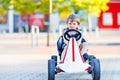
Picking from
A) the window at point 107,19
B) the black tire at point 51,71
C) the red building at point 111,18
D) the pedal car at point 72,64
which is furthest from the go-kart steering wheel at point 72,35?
the window at point 107,19

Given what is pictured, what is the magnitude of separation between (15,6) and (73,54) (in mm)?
32656

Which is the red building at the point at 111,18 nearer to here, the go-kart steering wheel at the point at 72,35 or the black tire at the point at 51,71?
the go-kart steering wheel at the point at 72,35

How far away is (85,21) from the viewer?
58.8m

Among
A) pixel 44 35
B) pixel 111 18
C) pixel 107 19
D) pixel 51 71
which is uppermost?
pixel 111 18

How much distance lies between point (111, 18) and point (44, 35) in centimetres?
1226

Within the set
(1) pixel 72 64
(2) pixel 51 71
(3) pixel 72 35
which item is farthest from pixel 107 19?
(1) pixel 72 64

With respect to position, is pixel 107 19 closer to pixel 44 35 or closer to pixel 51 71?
pixel 44 35

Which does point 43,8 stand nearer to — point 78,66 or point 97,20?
point 97,20

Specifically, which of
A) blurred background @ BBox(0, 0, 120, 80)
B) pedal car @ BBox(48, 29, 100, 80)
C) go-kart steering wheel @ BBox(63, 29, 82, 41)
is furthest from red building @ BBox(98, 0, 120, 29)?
pedal car @ BBox(48, 29, 100, 80)

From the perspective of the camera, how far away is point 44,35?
5244 centimetres

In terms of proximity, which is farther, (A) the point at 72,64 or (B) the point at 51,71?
(B) the point at 51,71

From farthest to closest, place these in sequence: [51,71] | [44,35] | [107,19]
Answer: [107,19], [44,35], [51,71]

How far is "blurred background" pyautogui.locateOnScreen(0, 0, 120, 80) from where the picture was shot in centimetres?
1475

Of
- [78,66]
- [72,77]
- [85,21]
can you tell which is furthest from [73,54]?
[85,21]
